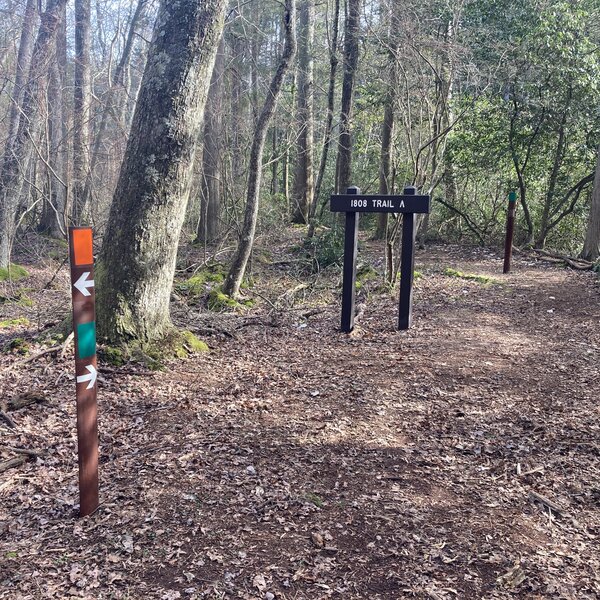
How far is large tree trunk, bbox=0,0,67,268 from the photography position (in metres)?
10.4

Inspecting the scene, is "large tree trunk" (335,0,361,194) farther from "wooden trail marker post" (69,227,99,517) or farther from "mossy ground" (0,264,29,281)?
"wooden trail marker post" (69,227,99,517)

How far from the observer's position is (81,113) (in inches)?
496

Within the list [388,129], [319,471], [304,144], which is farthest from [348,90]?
[319,471]

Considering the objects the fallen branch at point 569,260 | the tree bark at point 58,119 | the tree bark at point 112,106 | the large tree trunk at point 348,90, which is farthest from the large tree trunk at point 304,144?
the fallen branch at point 569,260

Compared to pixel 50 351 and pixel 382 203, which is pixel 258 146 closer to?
pixel 382 203

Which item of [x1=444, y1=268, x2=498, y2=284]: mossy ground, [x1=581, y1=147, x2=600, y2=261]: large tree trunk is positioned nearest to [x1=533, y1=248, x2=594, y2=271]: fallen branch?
[x1=581, y1=147, x2=600, y2=261]: large tree trunk

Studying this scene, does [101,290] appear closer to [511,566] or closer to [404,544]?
[404,544]

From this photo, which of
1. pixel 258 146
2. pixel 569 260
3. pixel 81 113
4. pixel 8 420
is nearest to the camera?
pixel 8 420

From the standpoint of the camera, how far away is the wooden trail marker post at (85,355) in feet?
9.25

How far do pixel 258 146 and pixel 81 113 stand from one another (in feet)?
20.4

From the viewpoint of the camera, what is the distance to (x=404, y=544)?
9.64 feet

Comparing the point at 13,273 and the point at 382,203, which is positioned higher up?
the point at 382,203

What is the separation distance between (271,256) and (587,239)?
22.2 ft

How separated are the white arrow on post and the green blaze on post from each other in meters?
0.17
